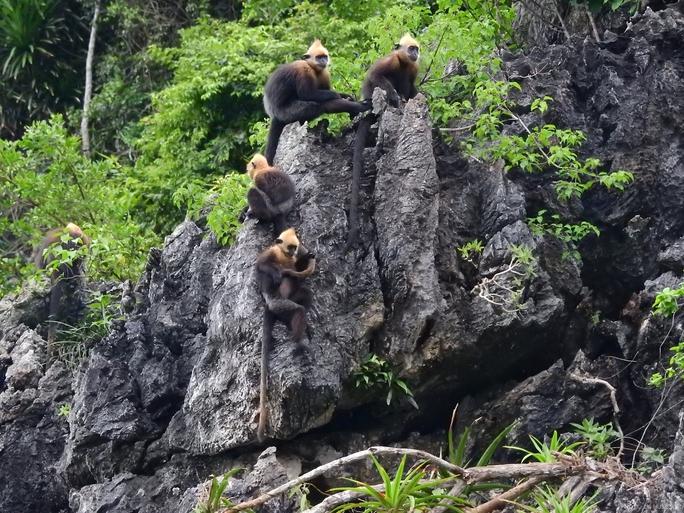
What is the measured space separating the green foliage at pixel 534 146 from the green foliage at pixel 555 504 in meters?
2.78

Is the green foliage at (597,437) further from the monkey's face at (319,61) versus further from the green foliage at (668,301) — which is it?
the monkey's face at (319,61)

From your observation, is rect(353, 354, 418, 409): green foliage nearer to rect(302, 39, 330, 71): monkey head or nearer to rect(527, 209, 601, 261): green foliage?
rect(527, 209, 601, 261): green foliage

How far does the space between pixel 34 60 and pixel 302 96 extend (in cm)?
941

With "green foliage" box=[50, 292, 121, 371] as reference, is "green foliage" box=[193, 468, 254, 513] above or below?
below

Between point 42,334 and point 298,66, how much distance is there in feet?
11.6

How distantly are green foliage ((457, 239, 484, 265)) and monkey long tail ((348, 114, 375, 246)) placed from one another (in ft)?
2.52

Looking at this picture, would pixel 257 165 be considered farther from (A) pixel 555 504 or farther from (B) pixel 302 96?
(A) pixel 555 504

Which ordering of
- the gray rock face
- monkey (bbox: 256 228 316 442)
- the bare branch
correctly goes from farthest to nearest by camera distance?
the bare branch, the gray rock face, monkey (bbox: 256 228 316 442)

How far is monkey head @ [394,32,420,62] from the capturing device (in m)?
9.82

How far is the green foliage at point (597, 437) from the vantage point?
7.86 meters

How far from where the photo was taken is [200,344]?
30.9 feet

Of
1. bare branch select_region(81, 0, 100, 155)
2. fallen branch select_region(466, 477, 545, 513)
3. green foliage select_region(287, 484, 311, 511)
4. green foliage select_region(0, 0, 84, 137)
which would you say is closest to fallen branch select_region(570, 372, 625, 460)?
fallen branch select_region(466, 477, 545, 513)

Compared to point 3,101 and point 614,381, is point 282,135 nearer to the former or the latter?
point 614,381

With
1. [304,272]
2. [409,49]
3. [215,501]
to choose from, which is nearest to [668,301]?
[304,272]
